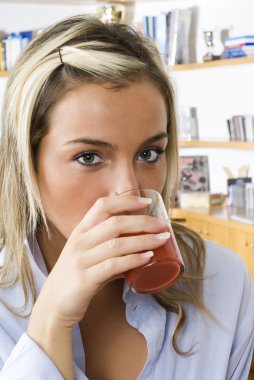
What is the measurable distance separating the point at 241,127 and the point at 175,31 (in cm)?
101

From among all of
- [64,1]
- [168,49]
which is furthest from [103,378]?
[64,1]

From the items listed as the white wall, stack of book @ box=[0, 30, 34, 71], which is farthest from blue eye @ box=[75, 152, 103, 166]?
→ stack of book @ box=[0, 30, 34, 71]

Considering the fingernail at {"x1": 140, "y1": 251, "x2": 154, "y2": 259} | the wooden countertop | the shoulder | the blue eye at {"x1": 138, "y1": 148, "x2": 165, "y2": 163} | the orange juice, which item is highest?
the blue eye at {"x1": 138, "y1": 148, "x2": 165, "y2": 163}

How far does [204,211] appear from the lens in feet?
17.3

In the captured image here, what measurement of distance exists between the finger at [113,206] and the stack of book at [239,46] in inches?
162

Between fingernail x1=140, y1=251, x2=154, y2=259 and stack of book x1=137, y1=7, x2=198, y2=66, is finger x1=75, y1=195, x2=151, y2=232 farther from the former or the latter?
stack of book x1=137, y1=7, x2=198, y2=66

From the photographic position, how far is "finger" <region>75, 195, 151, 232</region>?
1055 millimetres

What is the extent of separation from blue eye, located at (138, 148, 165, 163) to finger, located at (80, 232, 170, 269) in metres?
0.18

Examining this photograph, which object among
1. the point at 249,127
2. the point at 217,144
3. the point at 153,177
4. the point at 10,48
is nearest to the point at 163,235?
the point at 153,177

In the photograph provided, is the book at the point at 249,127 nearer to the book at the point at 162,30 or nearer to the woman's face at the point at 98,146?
the book at the point at 162,30

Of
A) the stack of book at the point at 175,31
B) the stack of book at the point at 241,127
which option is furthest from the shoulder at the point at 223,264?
the stack of book at the point at 175,31

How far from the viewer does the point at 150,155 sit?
3.95ft

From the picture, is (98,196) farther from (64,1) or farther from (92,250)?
(64,1)

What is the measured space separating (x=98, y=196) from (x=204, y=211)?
417 cm
